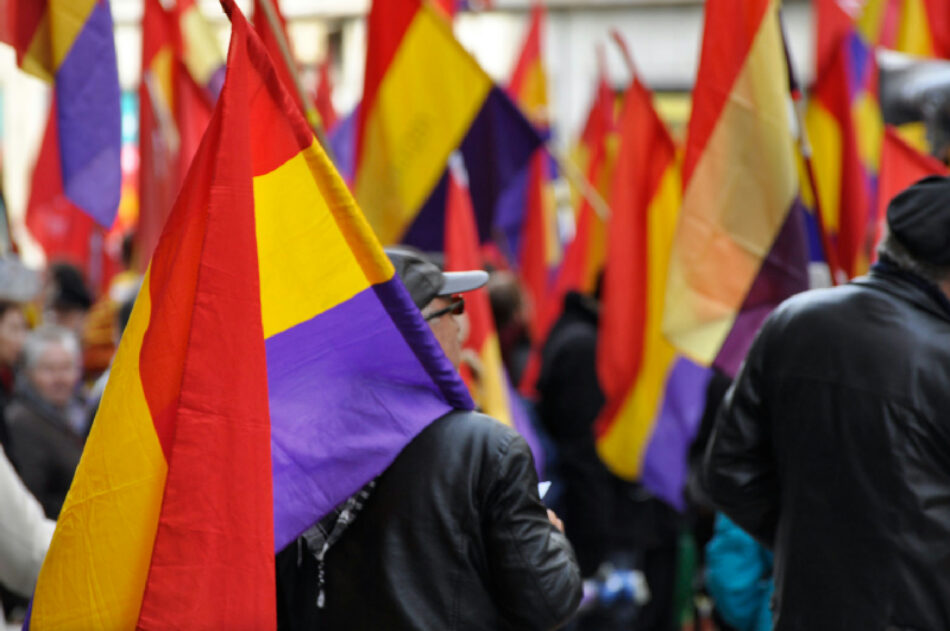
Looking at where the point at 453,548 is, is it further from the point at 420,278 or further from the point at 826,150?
the point at 826,150

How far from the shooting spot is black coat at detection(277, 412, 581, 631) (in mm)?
2607

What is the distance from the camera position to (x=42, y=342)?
4957 mm

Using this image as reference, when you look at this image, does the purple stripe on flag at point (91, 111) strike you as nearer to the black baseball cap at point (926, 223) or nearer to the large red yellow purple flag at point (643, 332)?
the black baseball cap at point (926, 223)

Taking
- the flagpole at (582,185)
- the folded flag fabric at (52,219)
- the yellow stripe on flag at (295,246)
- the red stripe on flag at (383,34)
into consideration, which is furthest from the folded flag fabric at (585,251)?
the yellow stripe on flag at (295,246)

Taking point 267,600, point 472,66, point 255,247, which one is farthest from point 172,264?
point 472,66

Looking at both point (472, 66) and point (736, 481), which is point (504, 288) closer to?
point (472, 66)

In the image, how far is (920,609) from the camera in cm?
Result: 286

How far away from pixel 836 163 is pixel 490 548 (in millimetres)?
3901

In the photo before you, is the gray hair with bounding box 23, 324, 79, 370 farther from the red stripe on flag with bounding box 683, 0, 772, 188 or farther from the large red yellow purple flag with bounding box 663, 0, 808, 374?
the red stripe on flag with bounding box 683, 0, 772, 188

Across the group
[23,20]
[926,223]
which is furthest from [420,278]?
[23,20]

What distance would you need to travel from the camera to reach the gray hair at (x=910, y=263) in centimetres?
300

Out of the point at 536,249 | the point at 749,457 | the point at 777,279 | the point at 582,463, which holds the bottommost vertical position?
the point at 582,463

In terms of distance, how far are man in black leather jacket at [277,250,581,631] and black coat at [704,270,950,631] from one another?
2.19ft

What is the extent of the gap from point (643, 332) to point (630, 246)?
384 millimetres
